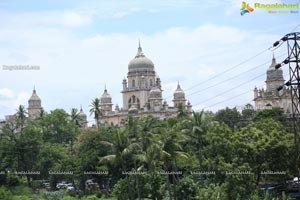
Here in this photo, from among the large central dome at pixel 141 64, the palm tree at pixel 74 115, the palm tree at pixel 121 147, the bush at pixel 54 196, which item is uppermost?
the large central dome at pixel 141 64

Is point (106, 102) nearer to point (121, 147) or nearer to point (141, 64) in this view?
point (141, 64)

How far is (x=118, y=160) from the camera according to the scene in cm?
4691

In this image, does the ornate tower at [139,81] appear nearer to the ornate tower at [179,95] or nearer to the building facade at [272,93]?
the ornate tower at [179,95]

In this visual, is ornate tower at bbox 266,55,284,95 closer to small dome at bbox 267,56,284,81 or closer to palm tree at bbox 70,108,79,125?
small dome at bbox 267,56,284,81

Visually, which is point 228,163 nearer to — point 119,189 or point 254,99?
point 119,189

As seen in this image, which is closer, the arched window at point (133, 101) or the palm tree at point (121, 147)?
the palm tree at point (121, 147)

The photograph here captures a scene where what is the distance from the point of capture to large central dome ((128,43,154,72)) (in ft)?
406

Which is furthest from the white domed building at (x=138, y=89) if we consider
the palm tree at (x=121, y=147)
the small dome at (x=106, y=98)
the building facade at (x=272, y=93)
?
the palm tree at (x=121, y=147)

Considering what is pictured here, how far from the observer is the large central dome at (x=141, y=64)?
12382cm

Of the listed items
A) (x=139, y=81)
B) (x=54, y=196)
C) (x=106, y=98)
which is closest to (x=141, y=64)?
(x=139, y=81)

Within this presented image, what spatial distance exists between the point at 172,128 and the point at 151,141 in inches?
76.1

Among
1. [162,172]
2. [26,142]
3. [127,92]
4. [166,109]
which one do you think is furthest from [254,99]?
[162,172]

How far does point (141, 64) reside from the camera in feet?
407

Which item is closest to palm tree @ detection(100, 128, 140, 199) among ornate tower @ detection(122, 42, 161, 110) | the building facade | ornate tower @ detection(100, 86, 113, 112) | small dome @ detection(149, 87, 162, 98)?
the building facade
